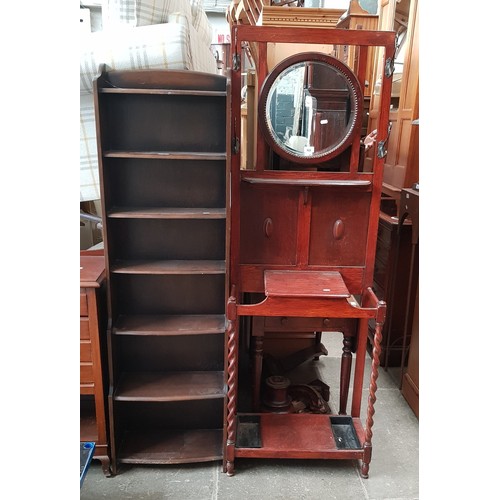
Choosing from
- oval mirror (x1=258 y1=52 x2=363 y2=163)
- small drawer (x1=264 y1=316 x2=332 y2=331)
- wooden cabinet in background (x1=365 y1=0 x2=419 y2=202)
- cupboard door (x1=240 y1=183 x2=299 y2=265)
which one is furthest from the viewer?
wooden cabinet in background (x1=365 y1=0 x2=419 y2=202)

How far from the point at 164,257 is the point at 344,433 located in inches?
44.6

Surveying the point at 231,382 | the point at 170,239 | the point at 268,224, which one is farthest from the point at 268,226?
the point at 231,382

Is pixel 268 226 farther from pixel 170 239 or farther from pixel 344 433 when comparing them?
pixel 344 433

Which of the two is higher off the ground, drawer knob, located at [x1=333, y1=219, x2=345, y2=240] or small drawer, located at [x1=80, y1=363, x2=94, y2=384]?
drawer knob, located at [x1=333, y1=219, x2=345, y2=240]

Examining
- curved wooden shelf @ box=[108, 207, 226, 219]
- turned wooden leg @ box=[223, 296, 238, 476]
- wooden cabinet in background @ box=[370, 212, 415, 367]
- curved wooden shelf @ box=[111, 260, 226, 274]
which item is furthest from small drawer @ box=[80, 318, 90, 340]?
wooden cabinet in background @ box=[370, 212, 415, 367]

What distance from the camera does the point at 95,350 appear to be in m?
1.73

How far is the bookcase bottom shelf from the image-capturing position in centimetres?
186

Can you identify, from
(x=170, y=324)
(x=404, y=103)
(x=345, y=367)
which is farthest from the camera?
(x=404, y=103)

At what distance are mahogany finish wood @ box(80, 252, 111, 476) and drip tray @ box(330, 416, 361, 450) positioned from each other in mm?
998

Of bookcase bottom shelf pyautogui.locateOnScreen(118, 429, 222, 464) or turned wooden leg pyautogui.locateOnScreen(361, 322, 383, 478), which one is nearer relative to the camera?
turned wooden leg pyautogui.locateOnScreen(361, 322, 383, 478)

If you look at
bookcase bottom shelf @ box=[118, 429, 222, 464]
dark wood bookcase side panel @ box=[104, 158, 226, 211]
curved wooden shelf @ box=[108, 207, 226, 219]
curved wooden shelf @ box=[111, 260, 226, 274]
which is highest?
dark wood bookcase side panel @ box=[104, 158, 226, 211]

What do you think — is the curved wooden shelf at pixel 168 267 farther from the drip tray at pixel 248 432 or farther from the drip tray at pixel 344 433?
the drip tray at pixel 344 433

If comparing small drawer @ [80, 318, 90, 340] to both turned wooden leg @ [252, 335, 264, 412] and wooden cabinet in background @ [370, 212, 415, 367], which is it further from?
wooden cabinet in background @ [370, 212, 415, 367]

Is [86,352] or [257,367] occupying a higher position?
[86,352]
